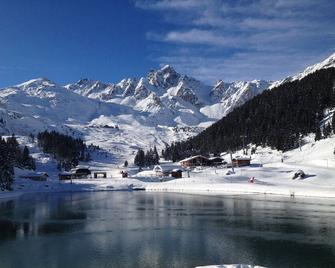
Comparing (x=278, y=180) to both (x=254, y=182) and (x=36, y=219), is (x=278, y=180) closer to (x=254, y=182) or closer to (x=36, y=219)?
(x=254, y=182)

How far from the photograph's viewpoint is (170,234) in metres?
54.8

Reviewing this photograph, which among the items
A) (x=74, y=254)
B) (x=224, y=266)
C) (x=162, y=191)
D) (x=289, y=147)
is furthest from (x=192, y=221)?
(x=289, y=147)

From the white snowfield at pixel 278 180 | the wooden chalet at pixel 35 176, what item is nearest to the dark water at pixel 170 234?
the white snowfield at pixel 278 180

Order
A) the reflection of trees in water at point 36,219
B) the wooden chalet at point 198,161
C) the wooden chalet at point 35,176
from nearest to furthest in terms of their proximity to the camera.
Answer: the reflection of trees in water at point 36,219 < the wooden chalet at point 35,176 < the wooden chalet at point 198,161

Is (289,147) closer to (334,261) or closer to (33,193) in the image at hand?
(33,193)

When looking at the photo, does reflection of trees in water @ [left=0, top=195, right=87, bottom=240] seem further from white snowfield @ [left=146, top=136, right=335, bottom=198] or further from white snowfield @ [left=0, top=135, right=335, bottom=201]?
white snowfield @ [left=146, top=136, right=335, bottom=198]

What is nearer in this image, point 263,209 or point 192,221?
point 192,221

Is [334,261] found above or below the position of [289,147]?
below

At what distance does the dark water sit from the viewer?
41281mm

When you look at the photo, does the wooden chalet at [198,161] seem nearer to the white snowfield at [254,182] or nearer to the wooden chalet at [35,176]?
the white snowfield at [254,182]

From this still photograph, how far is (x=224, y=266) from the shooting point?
117ft

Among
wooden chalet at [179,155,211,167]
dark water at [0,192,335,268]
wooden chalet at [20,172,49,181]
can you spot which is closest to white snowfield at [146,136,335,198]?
dark water at [0,192,335,268]

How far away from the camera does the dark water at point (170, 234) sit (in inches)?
1625

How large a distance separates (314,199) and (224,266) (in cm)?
6048
